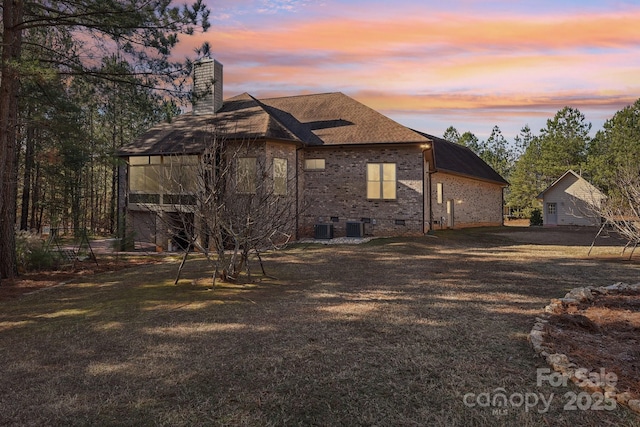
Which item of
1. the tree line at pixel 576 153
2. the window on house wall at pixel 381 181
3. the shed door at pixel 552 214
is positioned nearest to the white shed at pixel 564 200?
the shed door at pixel 552 214

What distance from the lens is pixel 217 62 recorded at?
20.6 meters

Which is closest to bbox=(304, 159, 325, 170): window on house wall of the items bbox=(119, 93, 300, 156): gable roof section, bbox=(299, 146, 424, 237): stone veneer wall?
bbox=(299, 146, 424, 237): stone veneer wall

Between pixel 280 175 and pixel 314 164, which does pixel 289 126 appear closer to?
pixel 314 164

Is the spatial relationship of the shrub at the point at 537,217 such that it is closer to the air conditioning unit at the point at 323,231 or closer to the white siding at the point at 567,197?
the white siding at the point at 567,197

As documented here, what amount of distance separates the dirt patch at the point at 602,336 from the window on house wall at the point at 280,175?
13.2m

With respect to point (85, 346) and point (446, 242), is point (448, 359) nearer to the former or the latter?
point (85, 346)

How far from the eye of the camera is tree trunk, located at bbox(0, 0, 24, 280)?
9672mm

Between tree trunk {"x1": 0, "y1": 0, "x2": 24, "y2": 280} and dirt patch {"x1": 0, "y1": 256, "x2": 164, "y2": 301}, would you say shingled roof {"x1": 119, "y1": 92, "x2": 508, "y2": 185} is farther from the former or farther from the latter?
tree trunk {"x1": 0, "y1": 0, "x2": 24, "y2": 280}

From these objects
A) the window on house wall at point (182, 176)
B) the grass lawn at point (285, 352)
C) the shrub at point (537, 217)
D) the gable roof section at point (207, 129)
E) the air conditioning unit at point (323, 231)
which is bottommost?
the grass lawn at point (285, 352)

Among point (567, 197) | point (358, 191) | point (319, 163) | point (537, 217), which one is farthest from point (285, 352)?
point (537, 217)

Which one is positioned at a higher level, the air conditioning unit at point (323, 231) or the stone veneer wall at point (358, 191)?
the stone veneer wall at point (358, 191)

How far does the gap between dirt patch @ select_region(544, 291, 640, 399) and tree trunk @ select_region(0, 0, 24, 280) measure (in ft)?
39.4

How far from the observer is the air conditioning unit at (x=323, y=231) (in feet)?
63.2

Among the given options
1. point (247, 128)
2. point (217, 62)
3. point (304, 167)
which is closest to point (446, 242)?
point (304, 167)
